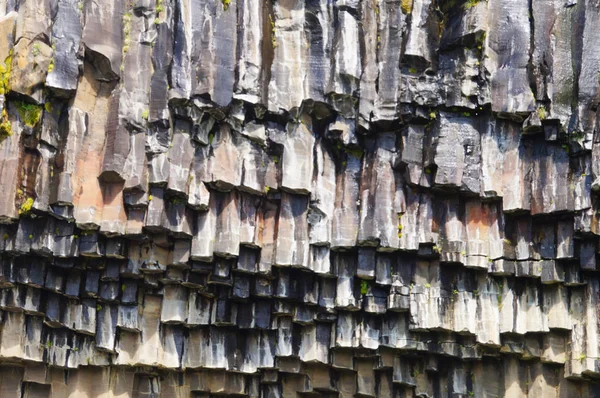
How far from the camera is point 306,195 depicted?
15.2 metres

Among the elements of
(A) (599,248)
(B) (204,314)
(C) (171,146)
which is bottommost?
(B) (204,314)

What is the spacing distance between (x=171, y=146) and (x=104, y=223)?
144 cm

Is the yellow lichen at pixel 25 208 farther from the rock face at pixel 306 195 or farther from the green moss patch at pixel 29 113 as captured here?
the green moss patch at pixel 29 113

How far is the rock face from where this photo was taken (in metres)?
14.7

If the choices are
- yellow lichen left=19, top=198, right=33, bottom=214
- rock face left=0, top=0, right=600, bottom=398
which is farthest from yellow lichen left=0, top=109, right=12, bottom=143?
yellow lichen left=19, top=198, right=33, bottom=214

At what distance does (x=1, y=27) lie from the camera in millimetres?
14758

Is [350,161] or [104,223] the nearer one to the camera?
[104,223]

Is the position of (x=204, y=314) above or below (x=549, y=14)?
below

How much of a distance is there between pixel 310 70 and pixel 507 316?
4569 millimetres

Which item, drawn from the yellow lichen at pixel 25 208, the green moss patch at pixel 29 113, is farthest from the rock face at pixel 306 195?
the yellow lichen at pixel 25 208

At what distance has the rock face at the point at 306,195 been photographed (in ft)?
48.1

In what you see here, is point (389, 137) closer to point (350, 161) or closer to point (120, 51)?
point (350, 161)

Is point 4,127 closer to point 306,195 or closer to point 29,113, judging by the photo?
point 29,113

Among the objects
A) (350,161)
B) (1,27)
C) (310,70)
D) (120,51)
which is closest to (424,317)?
(350,161)
